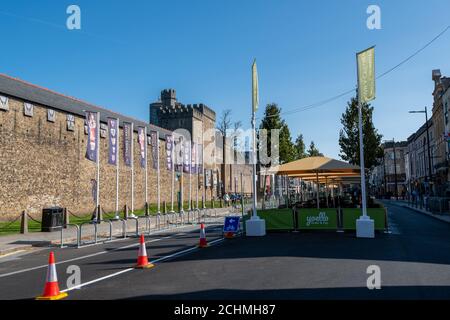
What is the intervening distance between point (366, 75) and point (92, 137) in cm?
1723

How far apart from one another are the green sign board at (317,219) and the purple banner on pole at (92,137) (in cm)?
1468

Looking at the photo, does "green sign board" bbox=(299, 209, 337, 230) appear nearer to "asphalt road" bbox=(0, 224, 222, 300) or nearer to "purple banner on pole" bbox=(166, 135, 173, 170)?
"asphalt road" bbox=(0, 224, 222, 300)

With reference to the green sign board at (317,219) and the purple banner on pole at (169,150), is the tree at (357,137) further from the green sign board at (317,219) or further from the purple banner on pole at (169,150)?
the green sign board at (317,219)

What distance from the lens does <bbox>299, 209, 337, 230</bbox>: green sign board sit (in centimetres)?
1742

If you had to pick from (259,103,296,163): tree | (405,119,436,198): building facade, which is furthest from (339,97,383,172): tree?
(405,119,436,198): building facade

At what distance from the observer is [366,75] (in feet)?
53.2

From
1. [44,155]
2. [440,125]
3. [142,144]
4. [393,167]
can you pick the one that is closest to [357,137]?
[440,125]

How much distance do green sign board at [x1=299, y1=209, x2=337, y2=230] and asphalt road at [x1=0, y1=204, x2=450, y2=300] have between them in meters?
2.95

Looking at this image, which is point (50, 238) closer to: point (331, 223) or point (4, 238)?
point (4, 238)

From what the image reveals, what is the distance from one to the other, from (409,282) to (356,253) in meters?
3.69

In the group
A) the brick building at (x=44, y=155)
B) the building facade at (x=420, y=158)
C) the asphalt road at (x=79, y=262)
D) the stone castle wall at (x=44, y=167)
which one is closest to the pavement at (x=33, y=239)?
the asphalt road at (x=79, y=262)
